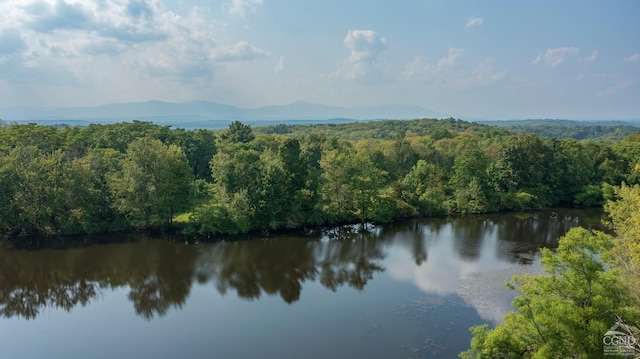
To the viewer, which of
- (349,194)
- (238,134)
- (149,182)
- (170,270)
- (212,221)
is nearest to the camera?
(170,270)

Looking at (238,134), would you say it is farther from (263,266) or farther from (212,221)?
(263,266)

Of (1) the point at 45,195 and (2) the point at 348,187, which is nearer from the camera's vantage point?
(1) the point at 45,195

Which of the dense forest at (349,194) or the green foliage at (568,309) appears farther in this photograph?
the dense forest at (349,194)

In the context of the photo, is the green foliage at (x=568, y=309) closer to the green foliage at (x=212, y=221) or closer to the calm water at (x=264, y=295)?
the calm water at (x=264, y=295)

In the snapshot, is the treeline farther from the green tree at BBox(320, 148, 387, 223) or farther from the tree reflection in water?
the tree reflection in water

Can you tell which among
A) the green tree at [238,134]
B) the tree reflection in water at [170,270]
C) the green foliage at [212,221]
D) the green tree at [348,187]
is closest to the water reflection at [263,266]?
the tree reflection in water at [170,270]

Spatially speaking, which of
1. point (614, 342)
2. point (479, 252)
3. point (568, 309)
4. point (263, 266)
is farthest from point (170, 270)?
point (614, 342)

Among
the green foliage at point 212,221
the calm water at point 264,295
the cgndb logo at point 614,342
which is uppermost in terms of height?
the cgndb logo at point 614,342
